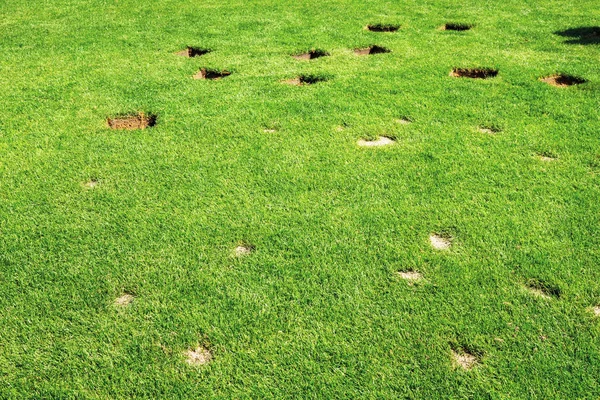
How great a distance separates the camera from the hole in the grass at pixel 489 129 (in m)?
5.36

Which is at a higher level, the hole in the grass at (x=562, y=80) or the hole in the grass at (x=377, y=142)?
the hole in the grass at (x=562, y=80)

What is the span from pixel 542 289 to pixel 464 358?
2.94ft

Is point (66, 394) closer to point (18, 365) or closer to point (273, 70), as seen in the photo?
point (18, 365)

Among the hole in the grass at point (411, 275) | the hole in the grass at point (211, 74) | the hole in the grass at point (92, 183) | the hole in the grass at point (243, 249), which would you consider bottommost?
the hole in the grass at point (411, 275)

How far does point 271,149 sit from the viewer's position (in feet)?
16.6

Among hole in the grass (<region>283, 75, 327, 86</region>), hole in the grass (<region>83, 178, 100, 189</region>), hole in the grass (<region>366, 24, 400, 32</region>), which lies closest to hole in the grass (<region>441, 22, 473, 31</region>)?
hole in the grass (<region>366, 24, 400, 32</region>)

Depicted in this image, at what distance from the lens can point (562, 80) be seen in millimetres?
6559

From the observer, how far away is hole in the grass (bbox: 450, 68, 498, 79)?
6773mm

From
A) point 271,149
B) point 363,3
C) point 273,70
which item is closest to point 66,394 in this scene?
point 271,149

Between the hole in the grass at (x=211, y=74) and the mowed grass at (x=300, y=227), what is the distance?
130 mm

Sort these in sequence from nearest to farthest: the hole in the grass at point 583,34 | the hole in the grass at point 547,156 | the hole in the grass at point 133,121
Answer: the hole in the grass at point 547,156 → the hole in the grass at point 133,121 → the hole in the grass at point 583,34

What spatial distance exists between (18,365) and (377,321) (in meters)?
2.28

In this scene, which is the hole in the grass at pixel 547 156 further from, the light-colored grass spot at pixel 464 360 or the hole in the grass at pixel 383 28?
the hole in the grass at pixel 383 28

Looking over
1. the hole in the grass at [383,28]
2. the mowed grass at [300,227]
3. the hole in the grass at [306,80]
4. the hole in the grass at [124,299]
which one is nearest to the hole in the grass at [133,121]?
the mowed grass at [300,227]
